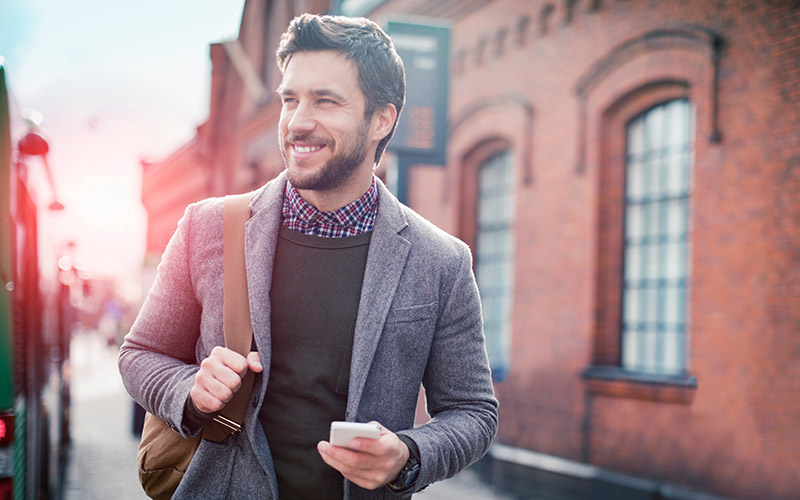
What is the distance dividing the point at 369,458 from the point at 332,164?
30.3 inches

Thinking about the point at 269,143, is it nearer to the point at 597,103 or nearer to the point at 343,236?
the point at 597,103

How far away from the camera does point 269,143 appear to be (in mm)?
21562

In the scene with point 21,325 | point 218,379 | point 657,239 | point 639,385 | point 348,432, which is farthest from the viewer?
point 657,239

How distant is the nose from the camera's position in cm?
230

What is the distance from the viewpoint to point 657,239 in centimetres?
1020

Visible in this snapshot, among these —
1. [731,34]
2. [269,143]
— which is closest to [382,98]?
[731,34]

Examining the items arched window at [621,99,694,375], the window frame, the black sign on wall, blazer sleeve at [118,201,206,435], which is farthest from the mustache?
the window frame

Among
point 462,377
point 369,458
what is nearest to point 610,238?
point 462,377

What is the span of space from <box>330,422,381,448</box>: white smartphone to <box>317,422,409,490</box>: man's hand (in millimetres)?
19

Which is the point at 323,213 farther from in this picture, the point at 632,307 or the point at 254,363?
the point at 632,307

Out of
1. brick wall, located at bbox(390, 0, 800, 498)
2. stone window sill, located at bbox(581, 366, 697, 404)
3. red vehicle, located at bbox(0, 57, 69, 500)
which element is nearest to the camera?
red vehicle, located at bbox(0, 57, 69, 500)

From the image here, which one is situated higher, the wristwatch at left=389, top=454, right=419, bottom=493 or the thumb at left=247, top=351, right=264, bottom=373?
the thumb at left=247, top=351, right=264, bottom=373

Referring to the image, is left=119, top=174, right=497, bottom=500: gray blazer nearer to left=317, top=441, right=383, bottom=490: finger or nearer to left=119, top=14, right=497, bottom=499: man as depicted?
left=119, top=14, right=497, bottom=499: man

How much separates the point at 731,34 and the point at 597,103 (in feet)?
6.75
